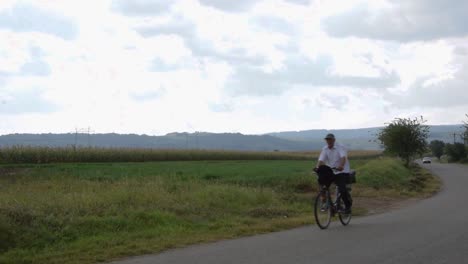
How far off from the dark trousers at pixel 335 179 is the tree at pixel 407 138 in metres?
51.6

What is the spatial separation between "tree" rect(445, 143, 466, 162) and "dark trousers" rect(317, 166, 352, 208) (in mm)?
94802

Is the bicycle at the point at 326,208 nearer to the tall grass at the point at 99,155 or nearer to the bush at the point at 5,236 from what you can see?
the bush at the point at 5,236

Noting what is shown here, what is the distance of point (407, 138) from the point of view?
2494 inches

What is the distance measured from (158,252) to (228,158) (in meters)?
71.9

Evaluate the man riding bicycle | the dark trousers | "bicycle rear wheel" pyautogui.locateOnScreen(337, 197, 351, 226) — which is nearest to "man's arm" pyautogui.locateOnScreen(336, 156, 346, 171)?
the man riding bicycle

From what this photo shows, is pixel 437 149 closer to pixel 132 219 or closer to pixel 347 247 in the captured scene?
pixel 132 219

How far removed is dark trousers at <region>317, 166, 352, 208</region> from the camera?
13.1 meters

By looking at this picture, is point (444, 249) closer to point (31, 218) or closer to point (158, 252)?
point (158, 252)

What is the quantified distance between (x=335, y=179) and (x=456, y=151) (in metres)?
98.9

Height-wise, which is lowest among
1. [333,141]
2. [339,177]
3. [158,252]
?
[158,252]

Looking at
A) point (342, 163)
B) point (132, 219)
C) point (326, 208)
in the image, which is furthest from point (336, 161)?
point (132, 219)

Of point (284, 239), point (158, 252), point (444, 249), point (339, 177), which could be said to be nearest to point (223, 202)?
point (339, 177)

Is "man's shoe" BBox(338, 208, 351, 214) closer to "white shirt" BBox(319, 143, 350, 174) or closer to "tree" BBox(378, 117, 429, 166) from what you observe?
"white shirt" BBox(319, 143, 350, 174)

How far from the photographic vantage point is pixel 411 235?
38.1 ft
